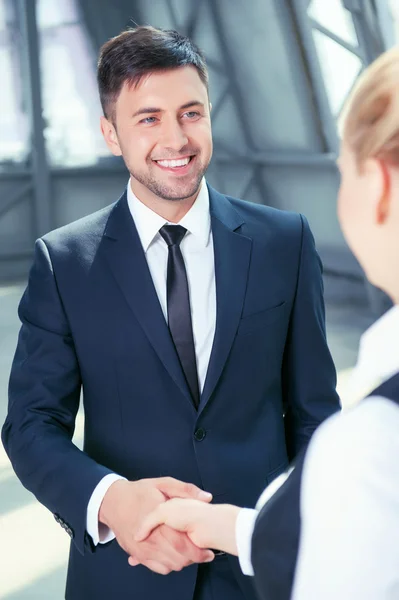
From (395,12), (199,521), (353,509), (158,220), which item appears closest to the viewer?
(353,509)

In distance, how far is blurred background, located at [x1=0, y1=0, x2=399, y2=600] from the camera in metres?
7.84

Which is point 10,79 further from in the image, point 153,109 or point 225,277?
point 225,277

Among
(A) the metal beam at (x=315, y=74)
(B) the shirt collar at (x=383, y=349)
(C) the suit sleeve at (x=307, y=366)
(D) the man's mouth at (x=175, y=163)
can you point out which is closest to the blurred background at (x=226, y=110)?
(A) the metal beam at (x=315, y=74)

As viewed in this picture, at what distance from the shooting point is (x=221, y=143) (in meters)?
9.98

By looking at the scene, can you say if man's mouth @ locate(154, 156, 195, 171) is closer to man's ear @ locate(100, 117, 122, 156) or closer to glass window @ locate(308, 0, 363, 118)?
man's ear @ locate(100, 117, 122, 156)

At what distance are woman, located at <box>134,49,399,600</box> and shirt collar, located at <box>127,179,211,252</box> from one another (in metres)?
0.79

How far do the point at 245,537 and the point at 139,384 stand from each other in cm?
57

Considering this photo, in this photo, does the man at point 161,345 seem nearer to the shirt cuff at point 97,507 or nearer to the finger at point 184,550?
the shirt cuff at point 97,507

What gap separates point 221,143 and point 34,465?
856 centimetres

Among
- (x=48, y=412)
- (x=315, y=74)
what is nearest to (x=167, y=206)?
(x=48, y=412)

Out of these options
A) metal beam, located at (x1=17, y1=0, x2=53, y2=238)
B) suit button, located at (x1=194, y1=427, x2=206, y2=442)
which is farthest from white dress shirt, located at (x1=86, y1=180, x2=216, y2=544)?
metal beam, located at (x1=17, y1=0, x2=53, y2=238)

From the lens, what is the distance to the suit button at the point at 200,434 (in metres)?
1.73

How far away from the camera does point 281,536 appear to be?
1.04 m

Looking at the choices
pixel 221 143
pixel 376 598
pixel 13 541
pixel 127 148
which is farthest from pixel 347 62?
pixel 376 598
